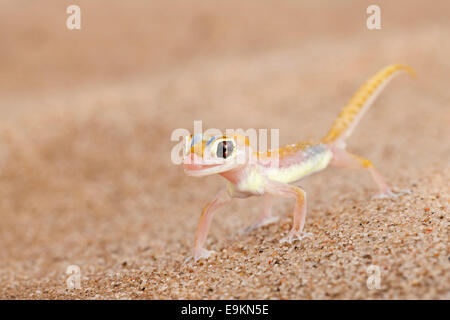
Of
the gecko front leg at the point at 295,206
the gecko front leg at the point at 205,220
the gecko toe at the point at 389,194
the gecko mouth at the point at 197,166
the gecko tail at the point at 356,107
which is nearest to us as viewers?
the gecko mouth at the point at 197,166

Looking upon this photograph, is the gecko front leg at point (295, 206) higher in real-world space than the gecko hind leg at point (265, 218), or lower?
higher

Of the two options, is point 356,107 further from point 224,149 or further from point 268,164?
point 224,149

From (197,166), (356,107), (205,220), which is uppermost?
(356,107)

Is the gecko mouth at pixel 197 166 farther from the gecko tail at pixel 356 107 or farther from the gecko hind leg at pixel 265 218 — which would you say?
the gecko tail at pixel 356 107

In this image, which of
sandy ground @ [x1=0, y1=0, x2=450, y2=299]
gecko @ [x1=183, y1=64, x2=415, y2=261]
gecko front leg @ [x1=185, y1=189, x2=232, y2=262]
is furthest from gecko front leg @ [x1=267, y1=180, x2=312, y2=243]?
gecko front leg @ [x1=185, y1=189, x2=232, y2=262]

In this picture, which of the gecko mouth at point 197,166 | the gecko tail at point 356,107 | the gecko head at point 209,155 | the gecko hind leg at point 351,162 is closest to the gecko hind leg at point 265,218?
the gecko hind leg at point 351,162

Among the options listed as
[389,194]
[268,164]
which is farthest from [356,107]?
[268,164]
